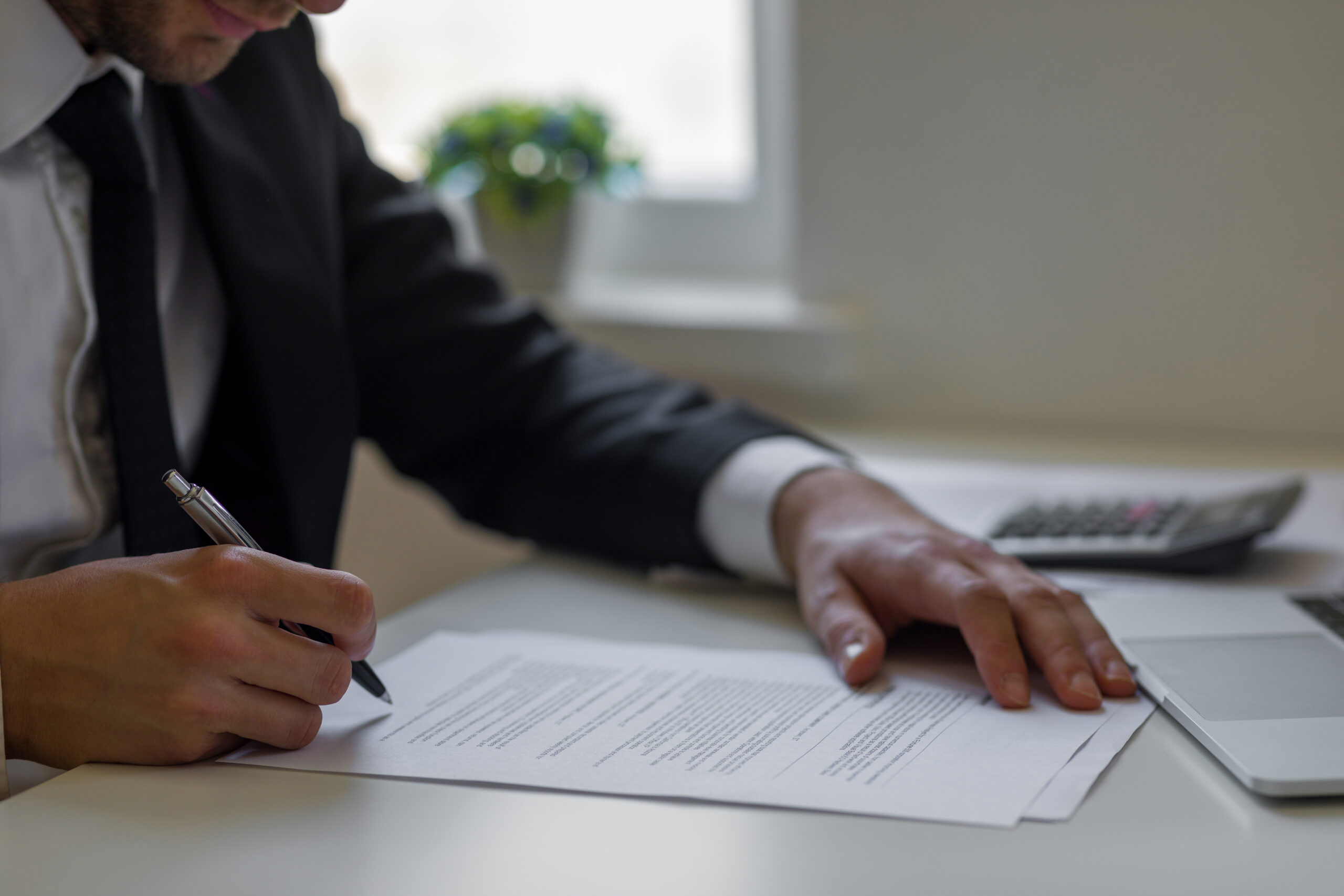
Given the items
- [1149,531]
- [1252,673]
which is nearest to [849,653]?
[1252,673]

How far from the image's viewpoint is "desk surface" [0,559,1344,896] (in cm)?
46

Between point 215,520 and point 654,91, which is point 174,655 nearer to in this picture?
point 215,520

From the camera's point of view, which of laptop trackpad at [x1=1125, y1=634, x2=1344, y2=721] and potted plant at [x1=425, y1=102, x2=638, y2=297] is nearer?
laptop trackpad at [x1=1125, y1=634, x2=1344, y2=721]

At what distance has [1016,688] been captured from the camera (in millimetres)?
616

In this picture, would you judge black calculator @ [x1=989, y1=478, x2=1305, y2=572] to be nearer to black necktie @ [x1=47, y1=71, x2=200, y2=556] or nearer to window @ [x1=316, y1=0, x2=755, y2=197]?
black necktie @ [x1=47, y1=71, x2=200, y2=556]

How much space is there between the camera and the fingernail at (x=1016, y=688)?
2.01 ft

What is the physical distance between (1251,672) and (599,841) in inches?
13.9

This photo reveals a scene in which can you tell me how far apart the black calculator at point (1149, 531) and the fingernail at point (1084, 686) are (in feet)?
0.76

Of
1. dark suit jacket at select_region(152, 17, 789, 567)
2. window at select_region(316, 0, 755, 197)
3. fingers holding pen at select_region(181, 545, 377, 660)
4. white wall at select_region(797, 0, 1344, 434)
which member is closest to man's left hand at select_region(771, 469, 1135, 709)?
dark suit jacket at select_region(152, 17, 789, 567)

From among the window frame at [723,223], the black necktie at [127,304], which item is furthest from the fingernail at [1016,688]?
the window frame at [723,223]

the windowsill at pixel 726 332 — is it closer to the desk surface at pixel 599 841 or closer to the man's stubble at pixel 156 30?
the man's stubble at pixel 156 30

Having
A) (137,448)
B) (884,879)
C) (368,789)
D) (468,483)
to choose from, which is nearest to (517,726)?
(368,789)

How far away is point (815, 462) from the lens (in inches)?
34.5

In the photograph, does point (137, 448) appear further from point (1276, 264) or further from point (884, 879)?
point (1276, 264)
